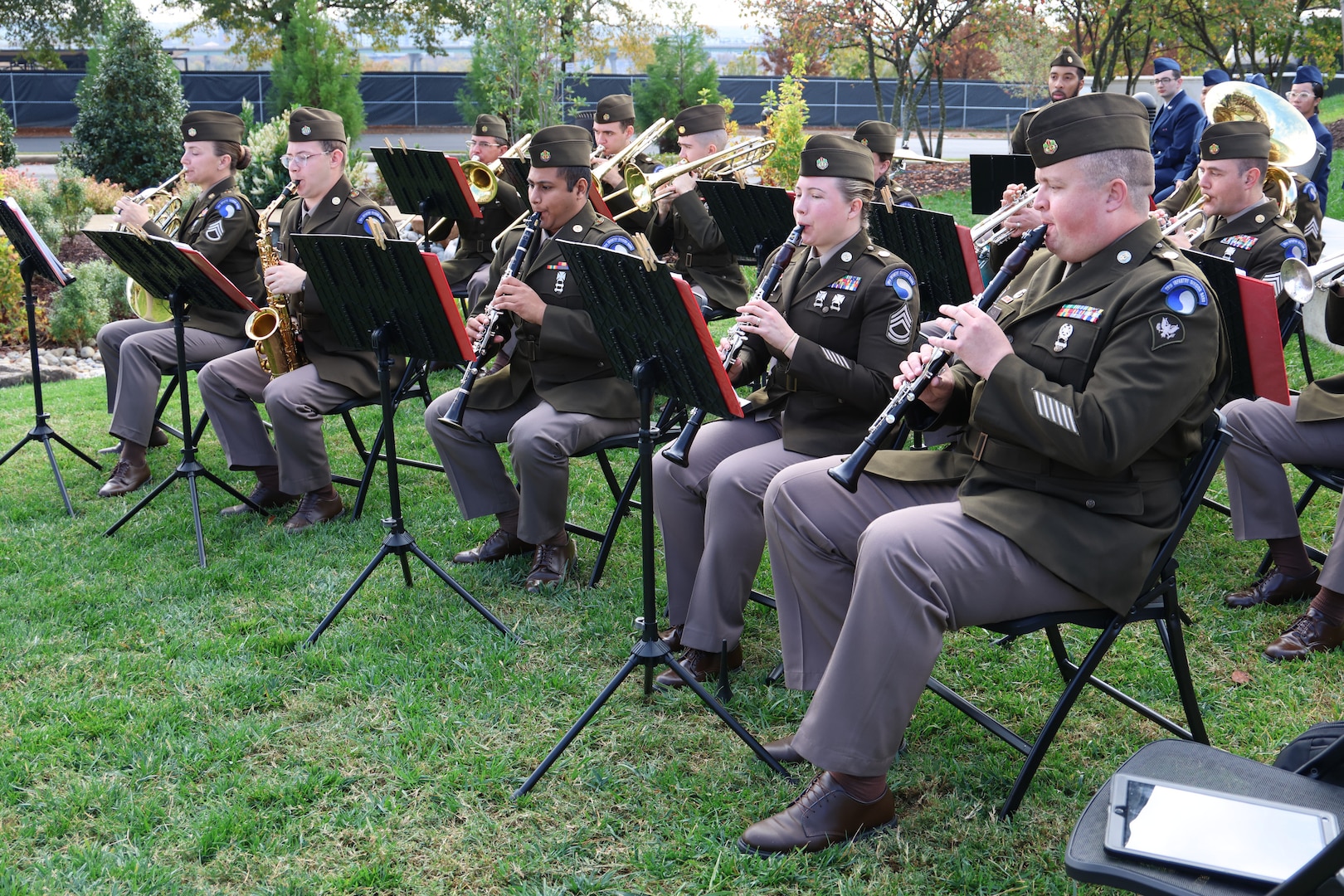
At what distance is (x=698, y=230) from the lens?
255 inches

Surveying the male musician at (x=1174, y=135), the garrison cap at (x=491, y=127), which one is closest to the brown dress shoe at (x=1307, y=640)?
the male musician at (x=1174, y=135)

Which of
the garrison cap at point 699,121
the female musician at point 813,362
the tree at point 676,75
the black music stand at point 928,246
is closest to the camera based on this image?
the female musician at point 813,362

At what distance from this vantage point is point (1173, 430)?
2943 millimetres

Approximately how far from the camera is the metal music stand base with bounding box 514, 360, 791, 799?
132 inches

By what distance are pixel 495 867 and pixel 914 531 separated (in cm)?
140

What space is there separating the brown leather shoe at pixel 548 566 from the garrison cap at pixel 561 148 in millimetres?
1601

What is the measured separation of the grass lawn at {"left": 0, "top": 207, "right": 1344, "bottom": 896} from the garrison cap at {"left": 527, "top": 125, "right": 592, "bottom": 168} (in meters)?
1.72

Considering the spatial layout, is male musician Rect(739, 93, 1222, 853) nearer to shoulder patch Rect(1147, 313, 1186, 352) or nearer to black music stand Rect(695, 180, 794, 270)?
shoulder patch Rect(1147, 313, 1186, 352)

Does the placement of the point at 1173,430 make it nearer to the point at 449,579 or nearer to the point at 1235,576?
the point at 1235,576

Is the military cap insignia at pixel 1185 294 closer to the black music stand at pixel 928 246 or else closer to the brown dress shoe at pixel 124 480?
the black music stand at pixel 928 246

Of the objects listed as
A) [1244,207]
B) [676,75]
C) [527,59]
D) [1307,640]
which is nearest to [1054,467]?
[1307,640]

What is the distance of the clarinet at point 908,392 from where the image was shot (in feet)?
10.4

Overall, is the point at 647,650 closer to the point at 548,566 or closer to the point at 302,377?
the point at 548,566

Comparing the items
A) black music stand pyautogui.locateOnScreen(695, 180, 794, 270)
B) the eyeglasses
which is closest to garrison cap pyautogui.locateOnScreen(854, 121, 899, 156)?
black music stand pyautogui.locateOnScreen(695, 180, 794, 270)
